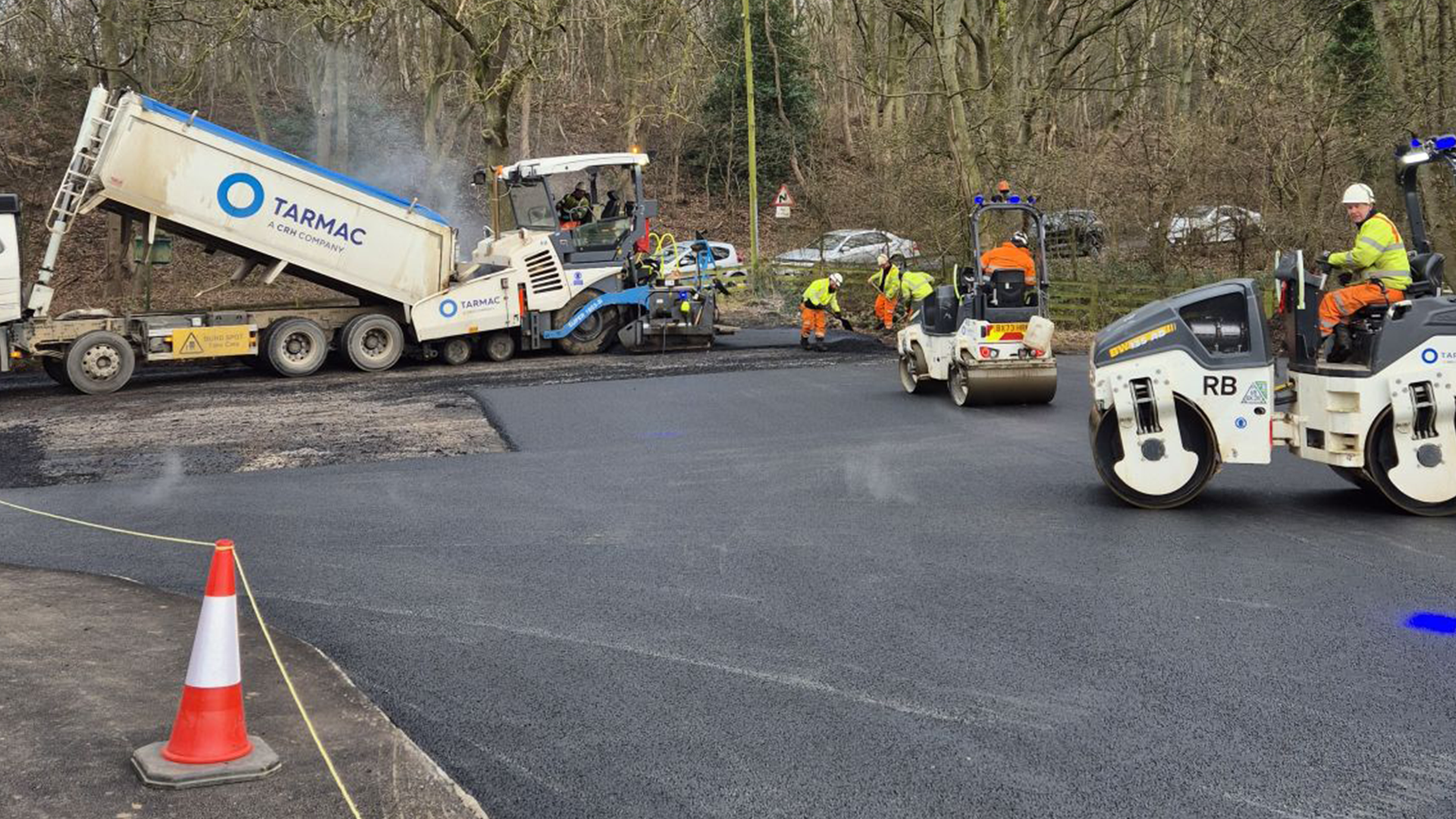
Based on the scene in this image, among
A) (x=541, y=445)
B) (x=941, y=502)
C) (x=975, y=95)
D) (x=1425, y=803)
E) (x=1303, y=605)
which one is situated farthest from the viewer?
(x=975, y=95)

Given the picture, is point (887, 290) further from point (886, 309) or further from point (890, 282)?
point (886, 309)

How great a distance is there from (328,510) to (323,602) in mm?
2498

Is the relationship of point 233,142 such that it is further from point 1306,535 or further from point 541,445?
point 1306,535

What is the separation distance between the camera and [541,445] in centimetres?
1173

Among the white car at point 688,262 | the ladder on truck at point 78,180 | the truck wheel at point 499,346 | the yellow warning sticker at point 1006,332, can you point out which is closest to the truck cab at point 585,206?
the white car at point 688,262

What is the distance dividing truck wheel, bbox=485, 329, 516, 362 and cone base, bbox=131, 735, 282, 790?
15.4m

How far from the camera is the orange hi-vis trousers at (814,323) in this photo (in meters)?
19.6

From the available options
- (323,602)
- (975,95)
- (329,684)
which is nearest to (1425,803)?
(329,684)

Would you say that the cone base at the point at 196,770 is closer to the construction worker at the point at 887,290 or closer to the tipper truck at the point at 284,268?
the tipper truck at the point at 284,268

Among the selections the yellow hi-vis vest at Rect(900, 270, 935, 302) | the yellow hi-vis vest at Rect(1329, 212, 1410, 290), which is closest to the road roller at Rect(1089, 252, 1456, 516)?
the yellow hi-vis vest at Rect(1329, 212, 1410, 290)

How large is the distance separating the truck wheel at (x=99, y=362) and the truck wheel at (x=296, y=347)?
71.6 inches

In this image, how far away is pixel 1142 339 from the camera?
8.52m

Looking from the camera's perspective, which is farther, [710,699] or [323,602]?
[323,602]

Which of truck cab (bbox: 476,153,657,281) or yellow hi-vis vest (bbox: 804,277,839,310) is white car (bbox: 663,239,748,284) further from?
yellow hi-vis vest (bbox: 804,277,839,310)
